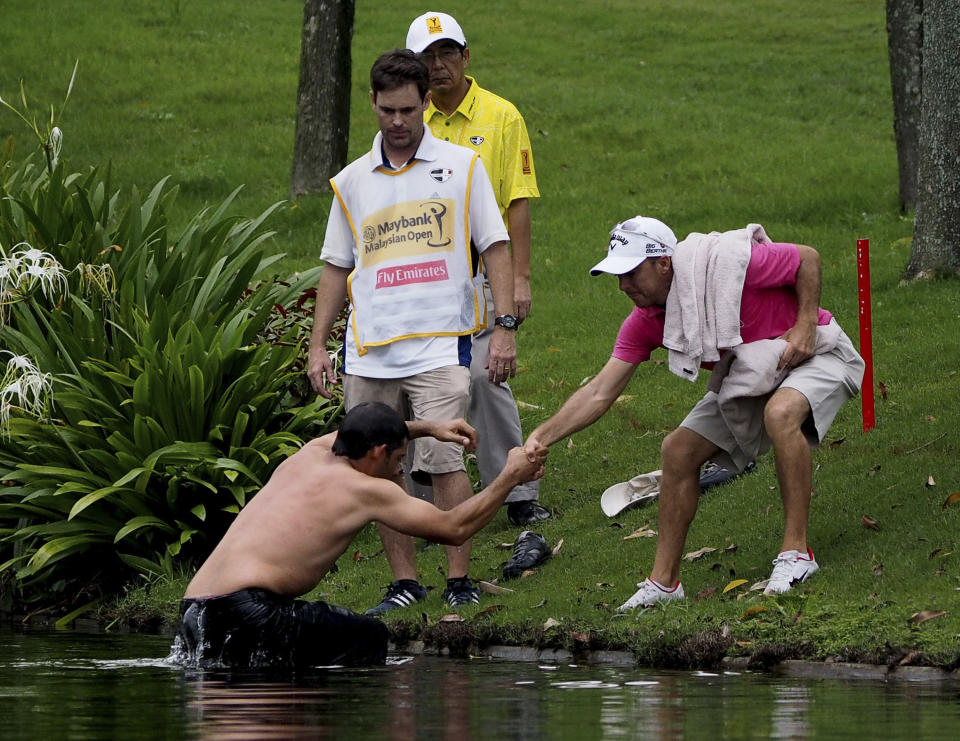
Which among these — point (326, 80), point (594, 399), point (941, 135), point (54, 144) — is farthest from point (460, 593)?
point (326, 80)

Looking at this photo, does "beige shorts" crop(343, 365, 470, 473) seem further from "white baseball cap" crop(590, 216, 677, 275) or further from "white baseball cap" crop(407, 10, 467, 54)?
"white baseball cap" crop(407, 10, 467, 54)

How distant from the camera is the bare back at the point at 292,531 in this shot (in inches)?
265

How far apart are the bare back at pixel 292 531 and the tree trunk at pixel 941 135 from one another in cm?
678

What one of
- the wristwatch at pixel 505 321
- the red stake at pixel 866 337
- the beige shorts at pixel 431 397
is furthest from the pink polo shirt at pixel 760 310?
the red stake at pixel 866 337

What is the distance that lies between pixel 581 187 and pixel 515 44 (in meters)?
11.1

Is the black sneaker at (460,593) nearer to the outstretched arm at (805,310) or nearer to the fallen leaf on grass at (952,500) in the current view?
the outstretched arm at (805,310)

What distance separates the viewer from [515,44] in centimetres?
3031

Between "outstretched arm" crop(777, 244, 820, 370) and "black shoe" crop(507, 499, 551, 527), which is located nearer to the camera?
"outstretched arm" crop(777, 244, 820, 370)

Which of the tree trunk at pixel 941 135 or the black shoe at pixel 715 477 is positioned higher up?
the tree trunk at pixel 941 135

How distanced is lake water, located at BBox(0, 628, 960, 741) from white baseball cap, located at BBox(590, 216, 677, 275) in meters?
1.72

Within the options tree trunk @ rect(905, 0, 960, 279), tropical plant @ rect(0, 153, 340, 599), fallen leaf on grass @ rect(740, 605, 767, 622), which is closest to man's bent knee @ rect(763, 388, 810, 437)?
fallen leaf on grass @ rect(740, 605, 767, 622)

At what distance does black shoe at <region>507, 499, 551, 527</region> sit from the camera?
9.68m

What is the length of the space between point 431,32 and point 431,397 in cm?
196

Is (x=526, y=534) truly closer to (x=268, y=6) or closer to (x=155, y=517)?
(x=155, y=517)
